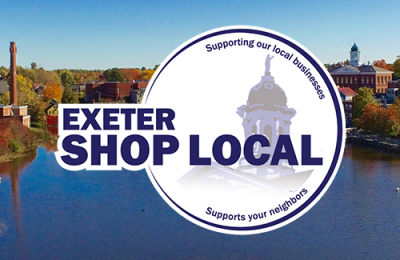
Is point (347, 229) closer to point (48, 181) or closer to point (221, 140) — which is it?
point (221, 140)

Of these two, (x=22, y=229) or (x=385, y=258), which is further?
(x=22, y=229)

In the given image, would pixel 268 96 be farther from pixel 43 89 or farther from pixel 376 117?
pixel 43 89

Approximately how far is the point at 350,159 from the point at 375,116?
485cm

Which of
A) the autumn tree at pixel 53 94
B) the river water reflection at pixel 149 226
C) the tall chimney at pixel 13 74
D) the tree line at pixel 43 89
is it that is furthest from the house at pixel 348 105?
the autumn tree at pixel 53 94

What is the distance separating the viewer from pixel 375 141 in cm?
1750

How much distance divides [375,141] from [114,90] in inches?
514

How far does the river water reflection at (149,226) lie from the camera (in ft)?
24.0

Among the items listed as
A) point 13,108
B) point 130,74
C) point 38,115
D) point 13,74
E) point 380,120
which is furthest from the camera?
point 130,74

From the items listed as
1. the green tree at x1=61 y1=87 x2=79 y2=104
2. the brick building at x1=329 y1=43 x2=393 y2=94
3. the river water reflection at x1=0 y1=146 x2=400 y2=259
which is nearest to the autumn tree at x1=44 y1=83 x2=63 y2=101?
the green tree at x1=61 y1=87 x2=79 y2=104

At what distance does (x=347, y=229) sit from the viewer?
8133 mm

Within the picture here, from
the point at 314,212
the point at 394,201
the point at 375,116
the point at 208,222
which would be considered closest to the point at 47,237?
the point at 208,222

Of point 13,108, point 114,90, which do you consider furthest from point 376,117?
point 114,90

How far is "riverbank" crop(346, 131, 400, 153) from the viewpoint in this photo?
16500 mm

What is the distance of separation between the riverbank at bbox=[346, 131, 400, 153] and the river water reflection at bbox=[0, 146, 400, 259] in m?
5.20
